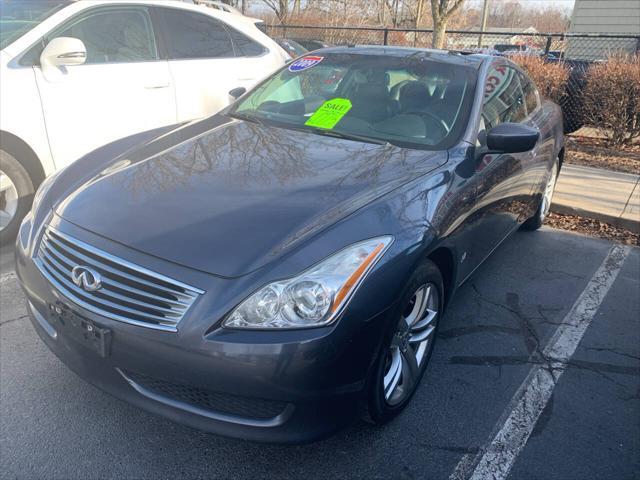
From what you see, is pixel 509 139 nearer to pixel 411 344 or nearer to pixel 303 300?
pixel 411 344

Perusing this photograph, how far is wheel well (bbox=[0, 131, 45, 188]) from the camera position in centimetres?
379

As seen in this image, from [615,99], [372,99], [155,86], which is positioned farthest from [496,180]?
[615,99]

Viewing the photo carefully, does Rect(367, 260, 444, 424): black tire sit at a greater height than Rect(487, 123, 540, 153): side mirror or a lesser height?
lesser

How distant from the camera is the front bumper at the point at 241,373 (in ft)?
6.14

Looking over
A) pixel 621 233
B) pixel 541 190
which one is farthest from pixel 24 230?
pixel 621 233

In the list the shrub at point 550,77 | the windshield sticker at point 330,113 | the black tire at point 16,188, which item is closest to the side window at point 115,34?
the black tire at point 16,188

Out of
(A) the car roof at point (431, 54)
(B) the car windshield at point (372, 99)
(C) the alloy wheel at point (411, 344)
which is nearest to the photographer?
(C) the alloy wheel at point (411, 344)

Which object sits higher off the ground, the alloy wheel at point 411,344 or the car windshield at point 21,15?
the car windshield at point 21,15

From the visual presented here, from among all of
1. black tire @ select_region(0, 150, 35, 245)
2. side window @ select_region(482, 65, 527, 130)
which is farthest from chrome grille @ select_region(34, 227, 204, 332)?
side window @ select_region(482, 65, 527, 130)

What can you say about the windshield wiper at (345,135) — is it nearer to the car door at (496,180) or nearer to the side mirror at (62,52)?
the car door at (496,180)

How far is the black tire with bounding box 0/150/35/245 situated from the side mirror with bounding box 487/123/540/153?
3158 mm

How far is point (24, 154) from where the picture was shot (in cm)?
391

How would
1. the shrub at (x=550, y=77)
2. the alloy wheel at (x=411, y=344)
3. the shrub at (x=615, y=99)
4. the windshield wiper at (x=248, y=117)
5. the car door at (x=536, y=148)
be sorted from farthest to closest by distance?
the shrub at (x=550, y=77)
the shrub at (x=615, y=99)
the car door at (x=536, y=148)
the windshield wiper at (x=248, y=117)
the alloy wheel at (x=411, y=344)

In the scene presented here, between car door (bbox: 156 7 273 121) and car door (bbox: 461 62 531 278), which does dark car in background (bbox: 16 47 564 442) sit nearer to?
car door (bbox: 461 62 531 278)
